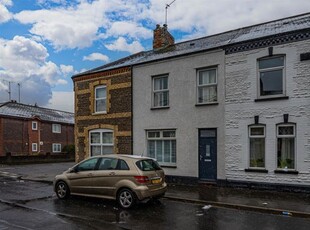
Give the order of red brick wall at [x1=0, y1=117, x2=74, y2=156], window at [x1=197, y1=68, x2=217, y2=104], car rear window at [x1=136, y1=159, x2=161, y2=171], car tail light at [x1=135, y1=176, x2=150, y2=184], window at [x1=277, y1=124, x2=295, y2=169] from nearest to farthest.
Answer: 1. car tail light at [x1=135, y1=176, x2=150, y2=184]
2. car rear window at [x1=136, y1=159, x2=161, y2=171]
3. window at [x1=277, y1=124, x2=295, y2=169]
4. window at [x1=197, y1=68, x2=217, y2=104]
5. red brick wall at [x1=0, y1=117, x2=74, y2=156]

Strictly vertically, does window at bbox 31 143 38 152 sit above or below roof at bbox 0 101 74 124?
below

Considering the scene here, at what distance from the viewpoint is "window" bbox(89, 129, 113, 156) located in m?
18.4

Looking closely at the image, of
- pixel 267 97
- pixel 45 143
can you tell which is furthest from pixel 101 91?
pixel 45 143

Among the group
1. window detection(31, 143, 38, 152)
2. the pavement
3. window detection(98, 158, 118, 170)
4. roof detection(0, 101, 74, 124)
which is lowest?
window detection(31, 143, 38, 152)

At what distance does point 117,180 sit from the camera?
10352mm

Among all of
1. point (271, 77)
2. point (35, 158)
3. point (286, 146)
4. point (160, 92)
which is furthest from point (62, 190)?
point (35, 158)

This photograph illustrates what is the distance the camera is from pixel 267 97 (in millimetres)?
13133

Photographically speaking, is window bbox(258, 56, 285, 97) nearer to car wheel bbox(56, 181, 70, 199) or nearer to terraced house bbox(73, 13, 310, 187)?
terraced house bbox(73, 13, 310, 187)

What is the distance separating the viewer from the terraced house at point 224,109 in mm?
12562

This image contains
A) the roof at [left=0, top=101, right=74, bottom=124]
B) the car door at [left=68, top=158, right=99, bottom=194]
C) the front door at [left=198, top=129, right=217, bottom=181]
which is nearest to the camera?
the car door at [left=68, top=158, right=99, bottom=194]

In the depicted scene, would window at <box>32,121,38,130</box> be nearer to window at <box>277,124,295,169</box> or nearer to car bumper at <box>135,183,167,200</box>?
car bumper at <box>135,183,167,200</box>

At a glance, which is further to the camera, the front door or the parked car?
the front door

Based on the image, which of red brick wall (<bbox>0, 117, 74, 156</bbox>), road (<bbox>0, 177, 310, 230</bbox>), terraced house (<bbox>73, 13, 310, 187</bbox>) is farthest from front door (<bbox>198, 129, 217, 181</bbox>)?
red brick wall (<bbox>0, 117, 74, 156</bbox>)

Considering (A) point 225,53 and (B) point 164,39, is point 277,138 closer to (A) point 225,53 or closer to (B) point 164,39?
(A) point 225,53
